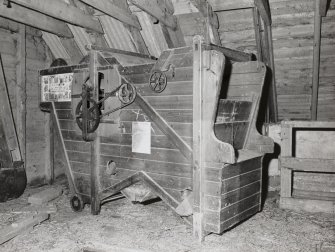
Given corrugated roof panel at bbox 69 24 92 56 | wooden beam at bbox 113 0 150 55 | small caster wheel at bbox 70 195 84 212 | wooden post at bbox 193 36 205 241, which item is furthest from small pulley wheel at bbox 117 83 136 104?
corrugated roof panel at bbox 69 24 92 56

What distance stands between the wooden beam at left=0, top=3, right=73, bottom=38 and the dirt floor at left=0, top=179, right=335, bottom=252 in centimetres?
299

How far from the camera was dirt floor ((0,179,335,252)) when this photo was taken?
3.84m

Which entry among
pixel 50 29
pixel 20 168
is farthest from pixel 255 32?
pixel 20 168

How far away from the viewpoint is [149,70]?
4121 mm

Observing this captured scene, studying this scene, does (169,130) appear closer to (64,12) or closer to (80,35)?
(64,12)

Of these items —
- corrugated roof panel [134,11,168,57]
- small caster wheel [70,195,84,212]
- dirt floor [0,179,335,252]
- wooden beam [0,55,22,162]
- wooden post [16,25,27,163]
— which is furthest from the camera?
wooden post [16,25,27,163]

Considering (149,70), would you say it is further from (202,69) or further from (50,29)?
(50,29)

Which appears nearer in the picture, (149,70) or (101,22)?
(149,70)

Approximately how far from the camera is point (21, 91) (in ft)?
20.6

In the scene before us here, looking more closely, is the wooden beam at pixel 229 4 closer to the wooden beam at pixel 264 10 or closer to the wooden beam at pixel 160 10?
the wooden beam at pixel 264 10

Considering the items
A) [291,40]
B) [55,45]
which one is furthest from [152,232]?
[55,45]

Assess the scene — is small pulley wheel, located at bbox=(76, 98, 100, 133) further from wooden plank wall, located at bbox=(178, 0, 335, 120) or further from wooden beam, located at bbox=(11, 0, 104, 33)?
wooden plank wall, located at bbox=(178, 0, 335, 120)

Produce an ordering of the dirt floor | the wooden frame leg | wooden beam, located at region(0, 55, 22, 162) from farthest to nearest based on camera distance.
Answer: wooden beam, located at region(0, 55, 22, 162), the wooden frame leg, the dirt floor

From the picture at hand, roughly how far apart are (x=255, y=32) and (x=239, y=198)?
8.89 ft
